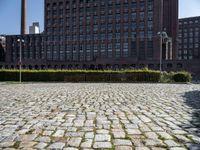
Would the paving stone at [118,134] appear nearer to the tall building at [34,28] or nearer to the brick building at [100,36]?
the brick building at [100,36]

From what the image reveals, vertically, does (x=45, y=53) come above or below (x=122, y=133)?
above

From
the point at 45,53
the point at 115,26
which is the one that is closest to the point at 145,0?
the point at 115,26

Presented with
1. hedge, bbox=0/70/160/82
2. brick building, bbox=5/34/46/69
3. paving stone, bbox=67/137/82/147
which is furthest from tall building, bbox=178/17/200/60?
paving stone, bbox=67/137/82/147

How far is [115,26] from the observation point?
300ft

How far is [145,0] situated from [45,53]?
46.1m

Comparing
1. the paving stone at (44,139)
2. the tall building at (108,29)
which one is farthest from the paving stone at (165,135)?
the tall building at (108,29)

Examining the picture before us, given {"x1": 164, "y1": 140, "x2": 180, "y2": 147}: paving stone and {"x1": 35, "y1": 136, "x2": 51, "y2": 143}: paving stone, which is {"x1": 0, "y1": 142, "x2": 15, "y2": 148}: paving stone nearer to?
{"x1": 35, "y1": 136, "x2": 51, "y2": 143}: paving stone

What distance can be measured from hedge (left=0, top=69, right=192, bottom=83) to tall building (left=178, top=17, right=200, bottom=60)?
3645 inches

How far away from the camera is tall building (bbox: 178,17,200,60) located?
119 meters

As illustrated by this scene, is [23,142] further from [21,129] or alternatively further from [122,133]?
[122,133]

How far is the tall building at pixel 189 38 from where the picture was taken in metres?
119

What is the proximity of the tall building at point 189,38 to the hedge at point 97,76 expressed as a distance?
304 ft

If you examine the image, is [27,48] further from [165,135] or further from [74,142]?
[165,135]

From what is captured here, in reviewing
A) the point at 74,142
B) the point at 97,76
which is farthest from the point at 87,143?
A: the point at 97,76
